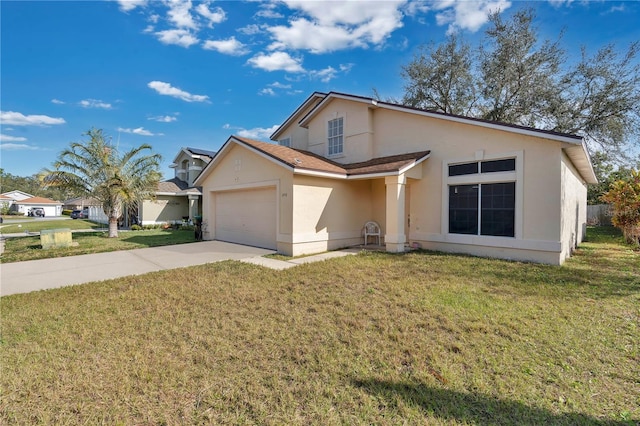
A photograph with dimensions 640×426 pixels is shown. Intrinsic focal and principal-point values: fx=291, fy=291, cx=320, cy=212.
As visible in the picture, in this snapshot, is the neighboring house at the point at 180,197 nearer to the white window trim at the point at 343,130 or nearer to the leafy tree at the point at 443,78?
the white window trim at the point at 343,130

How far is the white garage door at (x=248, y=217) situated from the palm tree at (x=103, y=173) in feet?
18.4

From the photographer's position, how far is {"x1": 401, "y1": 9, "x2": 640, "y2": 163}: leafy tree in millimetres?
17484

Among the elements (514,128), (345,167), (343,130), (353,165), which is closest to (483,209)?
(514,128)

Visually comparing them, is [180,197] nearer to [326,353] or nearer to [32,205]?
[326,353]

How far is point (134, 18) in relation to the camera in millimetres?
9773

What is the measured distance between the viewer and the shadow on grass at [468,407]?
259cm

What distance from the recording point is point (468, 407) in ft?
9.07

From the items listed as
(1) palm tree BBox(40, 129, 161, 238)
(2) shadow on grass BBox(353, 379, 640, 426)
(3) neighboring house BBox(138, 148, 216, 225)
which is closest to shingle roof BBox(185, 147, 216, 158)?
(3) neighboring house BBox(138, 148, 216, 225)

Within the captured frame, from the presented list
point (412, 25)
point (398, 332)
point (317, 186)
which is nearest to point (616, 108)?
point (412, 25)

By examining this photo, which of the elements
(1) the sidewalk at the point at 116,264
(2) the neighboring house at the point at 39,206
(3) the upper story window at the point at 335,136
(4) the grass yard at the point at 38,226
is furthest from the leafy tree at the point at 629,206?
(2) the neighboring house at the point at 39,206

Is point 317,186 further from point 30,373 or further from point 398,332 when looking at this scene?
point 30,373

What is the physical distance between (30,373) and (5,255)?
35.0 ft

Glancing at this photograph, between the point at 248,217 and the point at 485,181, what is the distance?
9.16 meters

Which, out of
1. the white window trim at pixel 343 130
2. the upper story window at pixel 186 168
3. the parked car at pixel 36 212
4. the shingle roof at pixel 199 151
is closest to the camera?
the white window trim at pixel 343 130
